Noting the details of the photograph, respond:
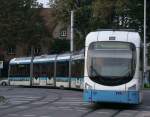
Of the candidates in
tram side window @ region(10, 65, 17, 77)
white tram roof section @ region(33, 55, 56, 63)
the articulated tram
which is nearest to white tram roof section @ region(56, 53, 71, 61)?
the articulated tram

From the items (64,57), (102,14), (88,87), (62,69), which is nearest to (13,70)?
(62,69)

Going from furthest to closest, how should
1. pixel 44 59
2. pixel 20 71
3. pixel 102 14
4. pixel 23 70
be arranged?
pixel 102 14 → pixel 20 71 → pixel 23 70 → pixel 44 59

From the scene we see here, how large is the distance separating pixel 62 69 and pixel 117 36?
2170 centimetres

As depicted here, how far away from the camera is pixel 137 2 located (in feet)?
222

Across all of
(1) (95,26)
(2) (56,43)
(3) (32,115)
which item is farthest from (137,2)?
(3) (32,115)

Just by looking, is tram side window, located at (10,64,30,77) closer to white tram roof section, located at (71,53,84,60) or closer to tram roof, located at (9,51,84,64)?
tram roof, located at (9,51,84,64)

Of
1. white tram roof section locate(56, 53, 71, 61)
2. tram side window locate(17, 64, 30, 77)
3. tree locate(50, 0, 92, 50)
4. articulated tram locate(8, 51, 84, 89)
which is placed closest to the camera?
articulated tram locate(8, 51, 84, 89)

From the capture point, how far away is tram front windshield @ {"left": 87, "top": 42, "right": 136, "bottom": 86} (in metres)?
24.9

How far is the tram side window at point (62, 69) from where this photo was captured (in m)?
45.7

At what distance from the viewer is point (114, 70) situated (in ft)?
82.0

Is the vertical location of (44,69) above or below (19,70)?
above

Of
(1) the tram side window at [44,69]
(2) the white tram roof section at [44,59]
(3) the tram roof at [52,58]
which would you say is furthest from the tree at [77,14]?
(1) the tram side window at [44,69]

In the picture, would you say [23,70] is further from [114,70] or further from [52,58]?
[114,70]

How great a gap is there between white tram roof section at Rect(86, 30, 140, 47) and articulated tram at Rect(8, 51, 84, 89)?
46.3 ft
